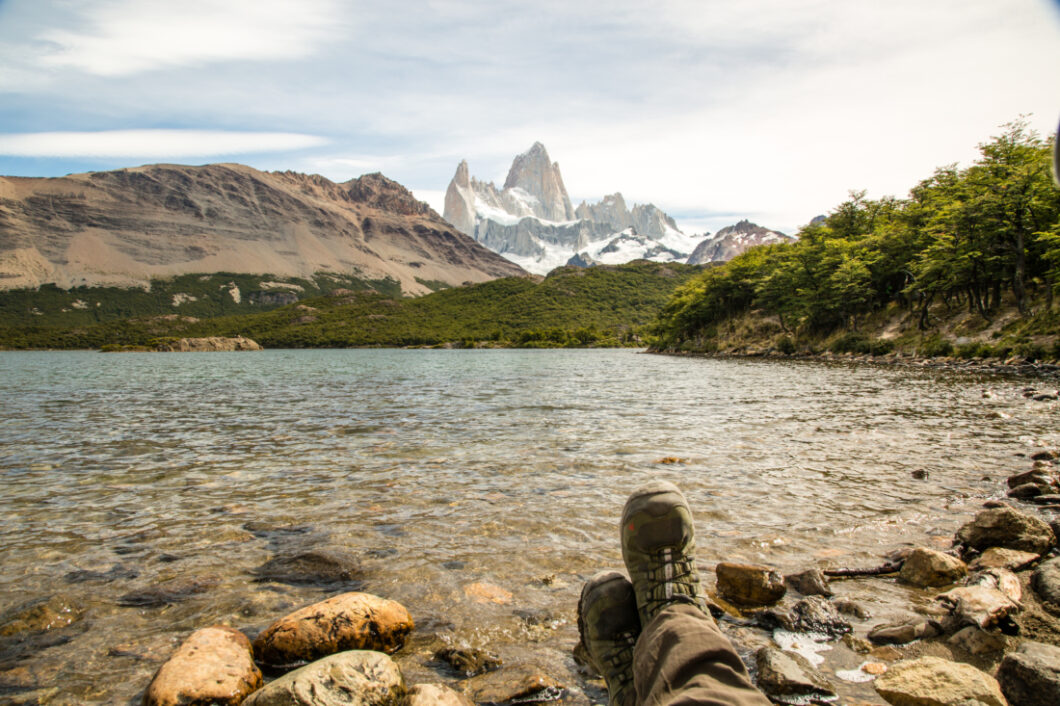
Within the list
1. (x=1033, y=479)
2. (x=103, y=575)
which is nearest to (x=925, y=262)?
(x=1033, y=479)

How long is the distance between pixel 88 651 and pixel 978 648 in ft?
25.9

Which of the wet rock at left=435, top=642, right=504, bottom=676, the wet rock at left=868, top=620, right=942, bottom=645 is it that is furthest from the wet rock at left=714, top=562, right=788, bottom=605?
the wet rock at left=435, top=642, right=504, bottom=676

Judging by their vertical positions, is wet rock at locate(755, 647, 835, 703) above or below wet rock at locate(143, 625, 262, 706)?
above

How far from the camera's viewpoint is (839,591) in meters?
5.84

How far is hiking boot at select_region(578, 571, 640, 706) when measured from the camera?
3914mm

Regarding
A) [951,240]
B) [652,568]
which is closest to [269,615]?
[652,568]

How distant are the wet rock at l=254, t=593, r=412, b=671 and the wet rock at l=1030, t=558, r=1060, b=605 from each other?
627 centimetres

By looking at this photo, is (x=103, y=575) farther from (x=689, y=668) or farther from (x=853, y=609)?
(x=853, y=609)

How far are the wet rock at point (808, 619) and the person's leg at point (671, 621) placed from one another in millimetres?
1537

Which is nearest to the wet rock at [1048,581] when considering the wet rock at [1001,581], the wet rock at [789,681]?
the wet rock at [1001,581]

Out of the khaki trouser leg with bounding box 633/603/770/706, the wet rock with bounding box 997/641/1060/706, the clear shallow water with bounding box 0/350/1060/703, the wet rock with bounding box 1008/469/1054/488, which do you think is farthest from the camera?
the wet rock with bounding box 1008/469/1054/488

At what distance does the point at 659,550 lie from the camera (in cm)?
439

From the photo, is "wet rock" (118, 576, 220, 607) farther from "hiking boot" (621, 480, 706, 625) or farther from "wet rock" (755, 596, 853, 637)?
"wet rock" (755, 596, 853, 637)

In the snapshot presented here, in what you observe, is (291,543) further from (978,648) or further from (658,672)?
(978,648)
